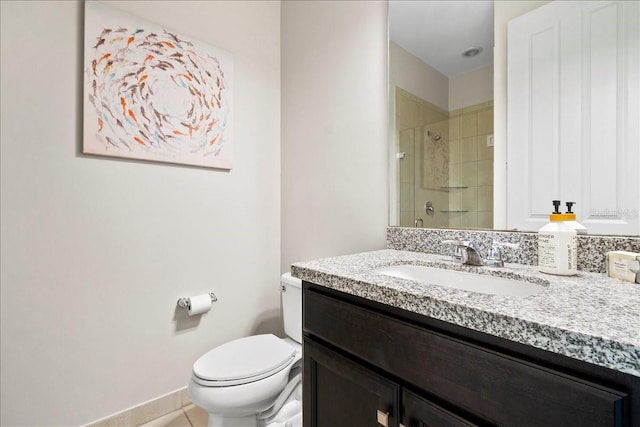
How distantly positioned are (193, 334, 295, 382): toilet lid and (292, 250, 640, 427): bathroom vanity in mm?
364

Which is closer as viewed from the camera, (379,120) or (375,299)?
(375,299)

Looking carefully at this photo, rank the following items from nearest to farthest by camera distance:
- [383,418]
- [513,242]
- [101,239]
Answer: [383,418], [513,242], [101,239]

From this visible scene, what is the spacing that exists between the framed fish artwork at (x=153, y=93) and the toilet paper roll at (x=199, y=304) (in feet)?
2.31

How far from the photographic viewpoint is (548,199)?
934 mm

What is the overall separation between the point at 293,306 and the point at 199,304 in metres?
0.48

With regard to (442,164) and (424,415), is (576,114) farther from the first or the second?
(424,415)

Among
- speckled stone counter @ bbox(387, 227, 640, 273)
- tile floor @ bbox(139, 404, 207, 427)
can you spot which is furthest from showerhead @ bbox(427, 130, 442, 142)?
tile floor @ bbox(139, 404, 207, 427)

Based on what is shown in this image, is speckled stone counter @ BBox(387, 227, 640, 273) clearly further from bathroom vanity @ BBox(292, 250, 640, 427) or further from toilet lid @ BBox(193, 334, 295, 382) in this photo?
toilet lid @ BBox(193, 334, 295, 382)

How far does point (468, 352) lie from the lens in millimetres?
528

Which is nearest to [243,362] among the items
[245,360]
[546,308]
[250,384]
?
[245,360]

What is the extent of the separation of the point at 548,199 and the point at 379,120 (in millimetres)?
774

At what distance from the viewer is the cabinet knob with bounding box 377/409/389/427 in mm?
646

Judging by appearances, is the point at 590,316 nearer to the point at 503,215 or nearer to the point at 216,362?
the point at 503,215

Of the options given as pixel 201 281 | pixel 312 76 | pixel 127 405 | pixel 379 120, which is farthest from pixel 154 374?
pixel 312 76
